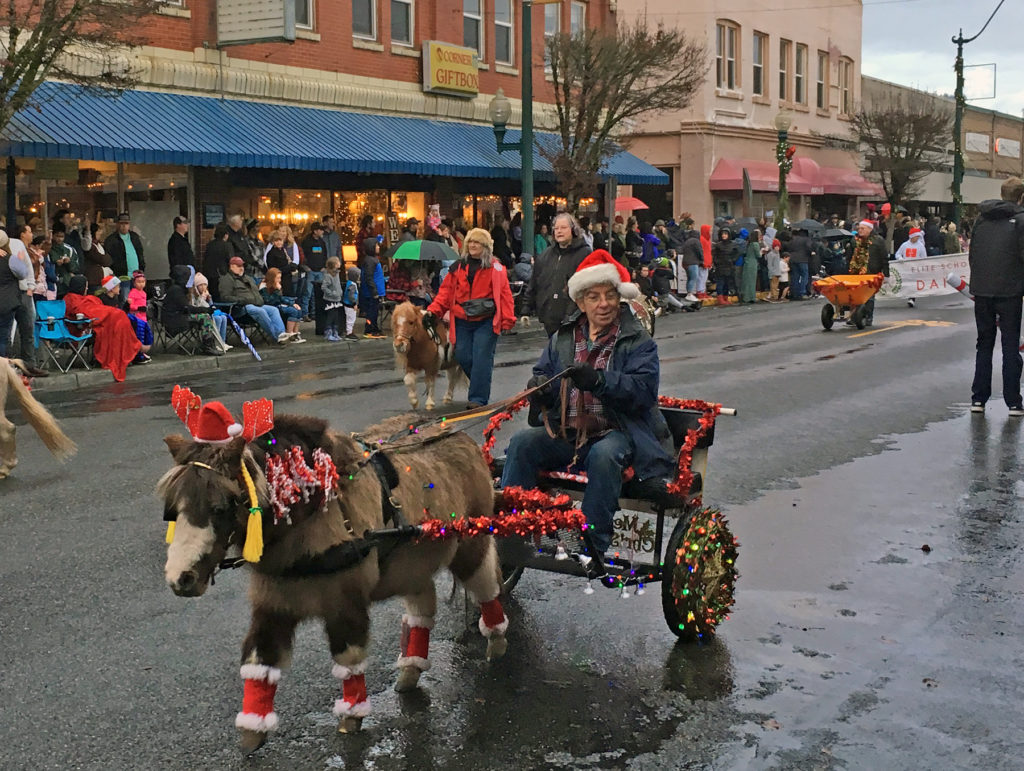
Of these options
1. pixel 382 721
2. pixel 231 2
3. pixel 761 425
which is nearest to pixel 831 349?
pixel 761 425

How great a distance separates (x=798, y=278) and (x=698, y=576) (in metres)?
27.4

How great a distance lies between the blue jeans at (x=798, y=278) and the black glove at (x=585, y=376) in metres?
27.1

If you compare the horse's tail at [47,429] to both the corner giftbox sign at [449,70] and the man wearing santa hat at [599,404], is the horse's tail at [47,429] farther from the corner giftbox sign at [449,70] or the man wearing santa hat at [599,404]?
the corner giftbox sign at [449,70]

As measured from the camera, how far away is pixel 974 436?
10430 mm

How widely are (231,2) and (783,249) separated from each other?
16265 mm

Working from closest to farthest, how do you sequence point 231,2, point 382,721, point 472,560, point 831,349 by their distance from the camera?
1. point 382,721
2. point 472,560
3. point 831,349
4. point 231,2

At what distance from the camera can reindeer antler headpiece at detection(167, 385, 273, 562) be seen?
3.81 meters

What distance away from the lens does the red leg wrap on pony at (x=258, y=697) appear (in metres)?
4.11

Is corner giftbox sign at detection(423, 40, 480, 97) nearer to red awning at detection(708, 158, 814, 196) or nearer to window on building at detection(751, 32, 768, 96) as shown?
red awning at detection(708, 158, 814, 196)

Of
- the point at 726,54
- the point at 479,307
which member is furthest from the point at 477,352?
the point at 726,54

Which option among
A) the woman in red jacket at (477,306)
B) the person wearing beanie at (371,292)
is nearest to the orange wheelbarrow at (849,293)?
the person wearing beanie at (371,292)

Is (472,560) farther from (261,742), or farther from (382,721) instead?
(261,742)

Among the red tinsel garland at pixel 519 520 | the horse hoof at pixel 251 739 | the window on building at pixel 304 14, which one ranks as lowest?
the horse hoof at pixel 251 739

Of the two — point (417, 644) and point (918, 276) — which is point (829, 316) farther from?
point (417, 644)
